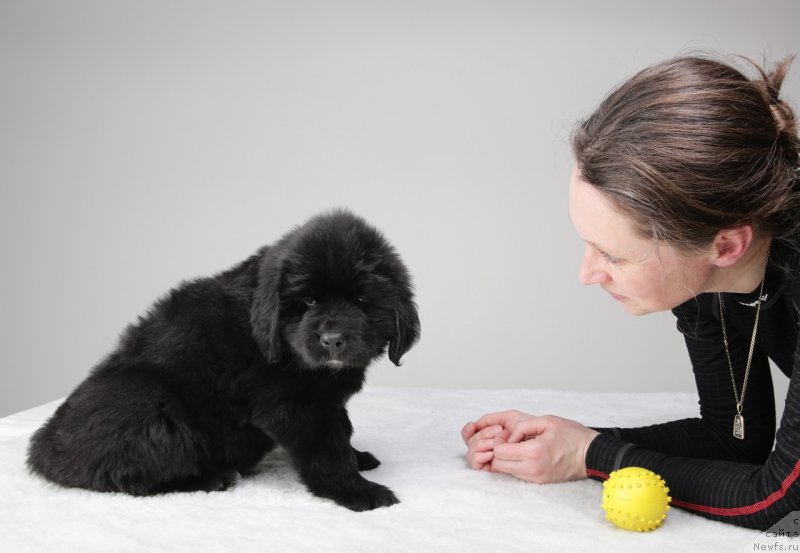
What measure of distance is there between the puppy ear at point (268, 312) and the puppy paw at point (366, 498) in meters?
0.39

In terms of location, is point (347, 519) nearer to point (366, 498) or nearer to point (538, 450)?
point (366, 498)

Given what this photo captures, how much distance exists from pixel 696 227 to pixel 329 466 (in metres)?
1.07

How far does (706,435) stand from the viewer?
2.32 meters

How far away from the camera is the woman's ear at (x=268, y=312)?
78.7 inches

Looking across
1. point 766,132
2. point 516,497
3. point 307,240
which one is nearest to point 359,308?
point 307,240

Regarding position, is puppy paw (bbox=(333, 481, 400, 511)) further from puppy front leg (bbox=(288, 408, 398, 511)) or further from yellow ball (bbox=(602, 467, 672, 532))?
yellow ball (bbox=(602, 467, 672, 532))

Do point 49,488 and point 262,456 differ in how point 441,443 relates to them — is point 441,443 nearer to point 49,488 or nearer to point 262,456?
point 262,456

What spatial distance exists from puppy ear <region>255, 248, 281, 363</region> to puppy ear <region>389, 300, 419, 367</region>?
0.31 meters

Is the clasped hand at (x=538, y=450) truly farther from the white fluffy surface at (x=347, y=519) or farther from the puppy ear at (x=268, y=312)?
the puppy ear at (x=268, y=312)

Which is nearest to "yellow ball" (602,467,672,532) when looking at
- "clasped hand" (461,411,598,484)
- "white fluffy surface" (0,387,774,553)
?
"white fluffy surface" (0,387,774,553)

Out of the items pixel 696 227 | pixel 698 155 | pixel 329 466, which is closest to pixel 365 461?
pixel 329 466

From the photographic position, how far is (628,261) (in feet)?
5.97

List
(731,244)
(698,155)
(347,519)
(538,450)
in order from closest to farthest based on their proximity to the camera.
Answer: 1. (698,155)
2. (731,244)
3. (347,519)
4. (538,450)

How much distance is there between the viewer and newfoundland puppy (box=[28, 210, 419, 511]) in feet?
6.51
